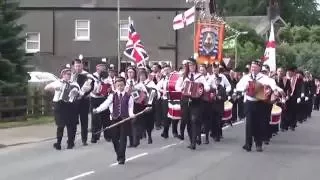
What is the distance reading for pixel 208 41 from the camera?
26594mm

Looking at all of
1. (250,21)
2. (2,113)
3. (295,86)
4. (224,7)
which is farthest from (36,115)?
(224,7)

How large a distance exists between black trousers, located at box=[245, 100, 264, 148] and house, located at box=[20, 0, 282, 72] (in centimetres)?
3148

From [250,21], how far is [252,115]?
231 feet

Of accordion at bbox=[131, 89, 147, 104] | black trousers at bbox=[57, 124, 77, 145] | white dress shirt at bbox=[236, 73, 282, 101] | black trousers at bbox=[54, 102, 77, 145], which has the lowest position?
black trousers at bbox=[57, 124, 77, 145]

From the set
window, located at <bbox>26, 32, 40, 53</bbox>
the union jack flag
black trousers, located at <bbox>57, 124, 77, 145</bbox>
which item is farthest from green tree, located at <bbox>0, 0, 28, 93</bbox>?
window, located at <bbox>26, 32, 40, 53</bbox>

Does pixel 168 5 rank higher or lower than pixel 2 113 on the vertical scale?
higher

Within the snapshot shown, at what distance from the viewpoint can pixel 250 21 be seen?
8575 centimetres

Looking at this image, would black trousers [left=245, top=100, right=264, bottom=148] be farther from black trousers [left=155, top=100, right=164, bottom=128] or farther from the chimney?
the chimney

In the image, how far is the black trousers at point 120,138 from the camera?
13938 mm

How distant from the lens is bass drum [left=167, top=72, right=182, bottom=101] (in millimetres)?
18156

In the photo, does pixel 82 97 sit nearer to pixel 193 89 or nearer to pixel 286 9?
pixel 193 89

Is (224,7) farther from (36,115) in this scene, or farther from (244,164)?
(244,164)

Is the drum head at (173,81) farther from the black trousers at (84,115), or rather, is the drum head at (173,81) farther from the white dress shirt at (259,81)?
the white dress shirt at (259,81)

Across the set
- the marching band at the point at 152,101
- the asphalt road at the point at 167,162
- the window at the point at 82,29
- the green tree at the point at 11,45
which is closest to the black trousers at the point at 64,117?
the marching band at the point at 152,101
